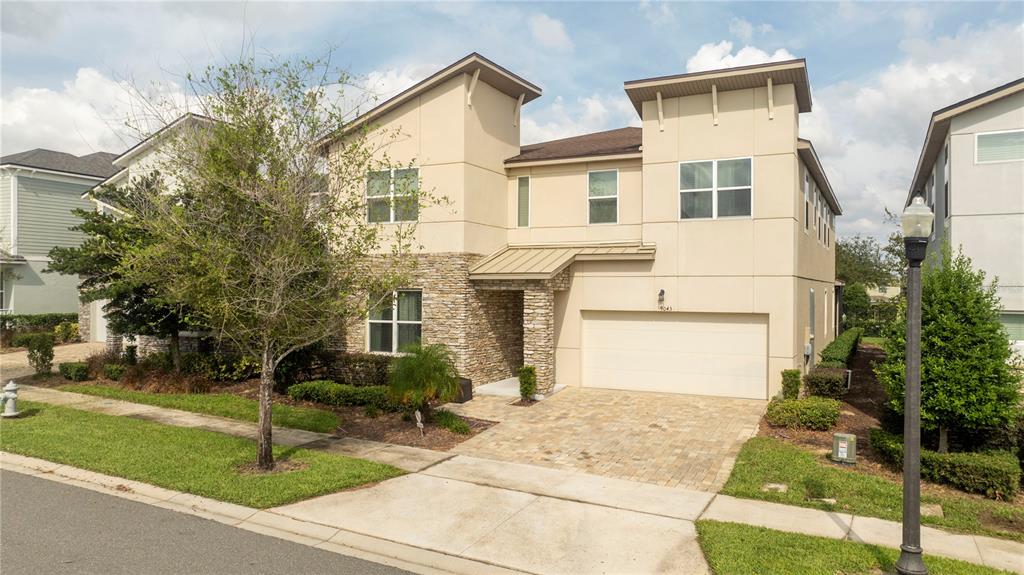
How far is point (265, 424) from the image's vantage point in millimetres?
9891

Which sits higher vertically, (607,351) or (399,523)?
(607,351)

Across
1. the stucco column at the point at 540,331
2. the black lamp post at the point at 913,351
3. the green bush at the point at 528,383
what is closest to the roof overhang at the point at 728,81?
the stucco column at the point at 540,331

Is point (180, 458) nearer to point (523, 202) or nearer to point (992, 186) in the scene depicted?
point (523, 202)

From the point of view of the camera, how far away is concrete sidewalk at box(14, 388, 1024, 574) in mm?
6879

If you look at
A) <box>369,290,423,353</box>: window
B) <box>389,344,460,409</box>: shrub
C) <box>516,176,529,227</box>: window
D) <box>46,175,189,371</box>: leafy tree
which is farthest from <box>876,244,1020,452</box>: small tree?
<box>46,175,189,371</box>: leafy tree

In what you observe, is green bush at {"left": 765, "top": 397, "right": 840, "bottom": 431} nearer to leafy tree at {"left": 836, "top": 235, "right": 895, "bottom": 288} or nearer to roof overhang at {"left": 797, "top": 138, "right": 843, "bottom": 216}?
roof overhang at {"left": 797, "top": 138, "right": 843, "bottom": 216}

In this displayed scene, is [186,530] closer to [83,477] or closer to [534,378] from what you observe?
[83,477]

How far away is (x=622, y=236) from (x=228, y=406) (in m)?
11.3

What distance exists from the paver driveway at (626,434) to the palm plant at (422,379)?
4.33ft

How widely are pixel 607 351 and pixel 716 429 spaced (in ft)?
16.6

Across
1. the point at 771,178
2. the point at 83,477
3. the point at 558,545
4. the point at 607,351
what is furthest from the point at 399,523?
the point at 771,178

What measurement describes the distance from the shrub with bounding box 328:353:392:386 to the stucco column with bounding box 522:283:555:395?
377 cm

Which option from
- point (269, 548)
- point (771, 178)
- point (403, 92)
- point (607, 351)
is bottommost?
point (269, 548)

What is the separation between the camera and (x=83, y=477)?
378 inches
